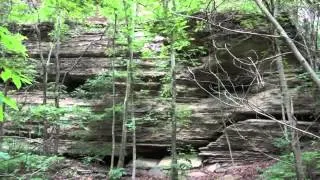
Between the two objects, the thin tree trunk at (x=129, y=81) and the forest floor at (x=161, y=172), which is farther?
the thin tree trunk at (x=129, y=81)

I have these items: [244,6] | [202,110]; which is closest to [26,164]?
[244,6]

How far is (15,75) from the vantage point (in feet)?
5.48

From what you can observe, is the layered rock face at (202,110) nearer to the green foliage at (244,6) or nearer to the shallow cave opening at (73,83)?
the shallow cave opening at (73,83)

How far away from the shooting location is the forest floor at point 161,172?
12.1m

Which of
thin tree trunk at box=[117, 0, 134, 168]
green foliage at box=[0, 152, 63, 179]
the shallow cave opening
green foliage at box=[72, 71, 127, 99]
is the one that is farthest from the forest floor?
the shallow cave opening

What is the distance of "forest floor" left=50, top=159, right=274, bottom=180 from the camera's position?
12.1 metres

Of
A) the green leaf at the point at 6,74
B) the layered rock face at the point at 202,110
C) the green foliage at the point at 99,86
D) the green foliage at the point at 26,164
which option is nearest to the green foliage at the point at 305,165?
the layered rock face at the point at 202,110

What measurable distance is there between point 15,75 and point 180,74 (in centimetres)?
1400

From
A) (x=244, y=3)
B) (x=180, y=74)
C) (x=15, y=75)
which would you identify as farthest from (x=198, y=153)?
(x=15, y=75)

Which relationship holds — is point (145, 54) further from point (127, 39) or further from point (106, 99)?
point (106, 99)

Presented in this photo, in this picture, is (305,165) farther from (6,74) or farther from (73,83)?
(73,83)

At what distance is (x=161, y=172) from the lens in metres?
14.0

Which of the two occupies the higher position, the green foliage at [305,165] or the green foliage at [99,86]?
the green foliage at [99,86]

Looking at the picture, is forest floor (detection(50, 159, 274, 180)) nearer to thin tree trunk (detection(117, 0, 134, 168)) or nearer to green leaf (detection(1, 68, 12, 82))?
thin tree trunk (detection(117, 0, 134, 168))
